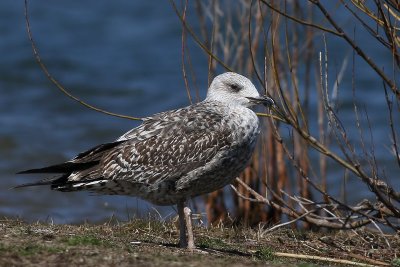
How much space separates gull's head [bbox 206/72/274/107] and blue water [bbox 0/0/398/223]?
142 inches

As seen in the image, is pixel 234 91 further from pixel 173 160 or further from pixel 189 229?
pixel 189 229

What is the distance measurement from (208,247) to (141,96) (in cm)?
944

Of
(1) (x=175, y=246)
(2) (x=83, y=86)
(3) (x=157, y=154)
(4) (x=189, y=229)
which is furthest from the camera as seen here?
(2) (x=83, y=86)

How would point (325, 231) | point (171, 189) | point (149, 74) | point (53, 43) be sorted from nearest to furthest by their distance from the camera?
point (171, 189)
point (325, 231)
point (149, 74)
point (53, 43)

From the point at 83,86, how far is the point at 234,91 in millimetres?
9471

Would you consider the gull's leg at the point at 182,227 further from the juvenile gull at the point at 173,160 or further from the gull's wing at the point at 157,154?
the gull's wing at the point at 157,154

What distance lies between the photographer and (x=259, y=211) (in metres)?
8.95

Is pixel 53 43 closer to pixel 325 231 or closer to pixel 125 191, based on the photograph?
pixel 325 231

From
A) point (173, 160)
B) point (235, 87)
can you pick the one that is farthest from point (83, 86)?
point (173, 160)

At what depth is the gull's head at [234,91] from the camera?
6992 millimetres

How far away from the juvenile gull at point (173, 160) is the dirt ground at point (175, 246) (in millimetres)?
331

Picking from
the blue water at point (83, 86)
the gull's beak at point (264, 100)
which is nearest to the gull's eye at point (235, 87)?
the gull's beak at point (264, 100)

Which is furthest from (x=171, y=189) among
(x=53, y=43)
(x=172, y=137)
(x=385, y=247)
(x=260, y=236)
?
(x=53, y=43)

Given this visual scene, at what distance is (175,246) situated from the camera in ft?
21.2
